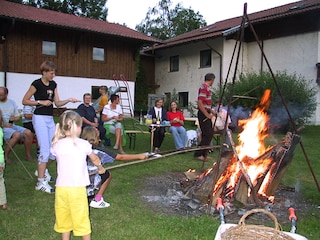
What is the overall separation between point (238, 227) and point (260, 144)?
3090 millimetres

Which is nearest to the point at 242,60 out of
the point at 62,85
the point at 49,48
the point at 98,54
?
the point at 98,54

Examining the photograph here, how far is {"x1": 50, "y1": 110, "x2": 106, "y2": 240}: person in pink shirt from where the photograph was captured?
119 inches

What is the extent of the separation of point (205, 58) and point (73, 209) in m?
20.4

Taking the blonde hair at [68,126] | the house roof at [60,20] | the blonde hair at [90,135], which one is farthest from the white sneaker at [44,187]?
the house roof at [60,20]

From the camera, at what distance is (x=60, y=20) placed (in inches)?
780

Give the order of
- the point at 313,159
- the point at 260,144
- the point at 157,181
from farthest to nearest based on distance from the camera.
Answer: the point at 313,159, the point at 157,181, the point at 260,144

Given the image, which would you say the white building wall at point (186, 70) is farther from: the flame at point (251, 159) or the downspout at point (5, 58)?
the flame at point (251, 159)

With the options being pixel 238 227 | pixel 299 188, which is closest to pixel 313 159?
pixel 299 188

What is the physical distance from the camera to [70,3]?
1389 inches

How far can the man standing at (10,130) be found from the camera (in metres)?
6.86

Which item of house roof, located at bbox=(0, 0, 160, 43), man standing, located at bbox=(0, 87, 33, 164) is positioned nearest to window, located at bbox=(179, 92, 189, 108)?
house roof, located at bbox=(0, 0, 160, 43)

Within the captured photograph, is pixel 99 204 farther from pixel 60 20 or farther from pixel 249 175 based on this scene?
pixel 60 20

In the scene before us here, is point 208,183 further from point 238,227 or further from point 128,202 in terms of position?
point 238,227

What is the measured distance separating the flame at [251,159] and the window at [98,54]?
16.7m
